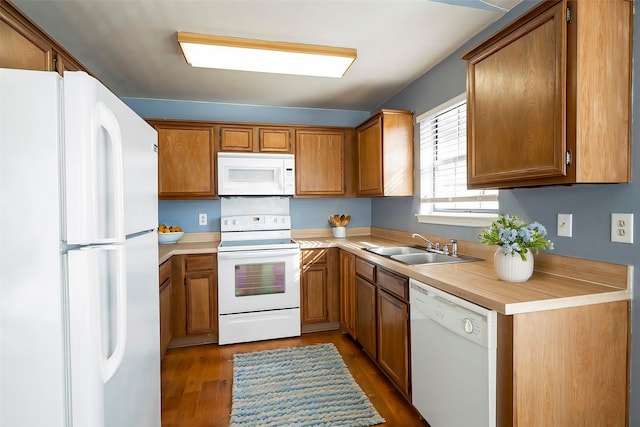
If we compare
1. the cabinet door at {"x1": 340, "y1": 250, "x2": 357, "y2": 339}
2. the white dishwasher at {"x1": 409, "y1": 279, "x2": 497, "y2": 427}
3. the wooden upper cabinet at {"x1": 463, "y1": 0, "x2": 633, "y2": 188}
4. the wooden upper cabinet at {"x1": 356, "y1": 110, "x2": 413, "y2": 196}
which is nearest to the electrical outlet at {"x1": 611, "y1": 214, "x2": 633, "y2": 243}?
the wooden upper cabinet at {"x1": 463, "y1": 0, "x2": 633, "y2": 188}

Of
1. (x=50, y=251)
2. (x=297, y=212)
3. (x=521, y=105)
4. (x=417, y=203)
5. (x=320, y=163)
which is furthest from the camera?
A: (x=297, y=212)

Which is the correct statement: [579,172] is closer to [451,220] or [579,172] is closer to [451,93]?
[451,220]

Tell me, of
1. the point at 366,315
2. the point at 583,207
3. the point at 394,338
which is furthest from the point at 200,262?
the point at 583,207

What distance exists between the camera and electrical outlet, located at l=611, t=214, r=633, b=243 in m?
1.29

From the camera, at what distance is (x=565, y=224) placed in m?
1.55

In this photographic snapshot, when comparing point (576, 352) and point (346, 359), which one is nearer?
point (576, 352)

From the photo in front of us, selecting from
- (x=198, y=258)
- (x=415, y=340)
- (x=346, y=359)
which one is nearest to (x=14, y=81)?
(x=415, y=340)

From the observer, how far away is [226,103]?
11.7 feet

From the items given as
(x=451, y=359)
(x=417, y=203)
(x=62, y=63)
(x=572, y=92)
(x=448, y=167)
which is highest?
(x=62, y=63)

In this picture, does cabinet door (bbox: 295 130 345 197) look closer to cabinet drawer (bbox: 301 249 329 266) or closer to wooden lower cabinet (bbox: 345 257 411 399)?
cabinet drawer (bbox: 301 249 329 266)

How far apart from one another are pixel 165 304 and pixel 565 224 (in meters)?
2.80

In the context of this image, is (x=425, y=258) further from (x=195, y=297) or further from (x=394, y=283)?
(x=195, y=297)

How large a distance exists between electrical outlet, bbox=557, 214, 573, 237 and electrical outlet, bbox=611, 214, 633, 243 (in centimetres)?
18

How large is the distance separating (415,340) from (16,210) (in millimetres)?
1821
